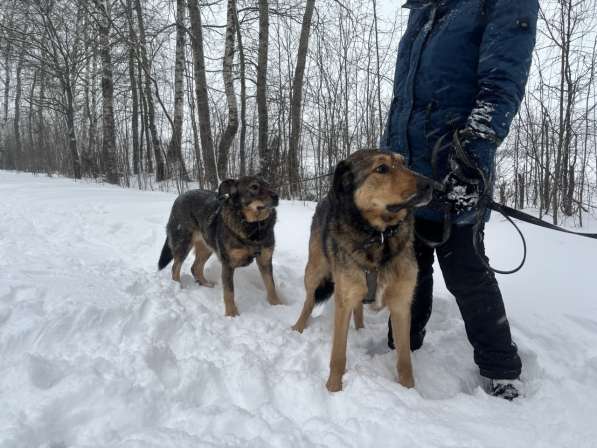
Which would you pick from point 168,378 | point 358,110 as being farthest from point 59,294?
point 358,110

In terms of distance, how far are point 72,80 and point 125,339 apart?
15.1 meters

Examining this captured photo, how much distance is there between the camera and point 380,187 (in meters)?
1.99

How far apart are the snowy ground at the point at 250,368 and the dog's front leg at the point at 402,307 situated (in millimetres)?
113

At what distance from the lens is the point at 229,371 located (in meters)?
2.19

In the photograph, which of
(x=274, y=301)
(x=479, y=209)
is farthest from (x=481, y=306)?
(x=274, y=301)

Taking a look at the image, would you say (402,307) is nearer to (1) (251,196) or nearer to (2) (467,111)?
(2) (467,111)

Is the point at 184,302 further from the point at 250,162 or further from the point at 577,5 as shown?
the point at 250,162

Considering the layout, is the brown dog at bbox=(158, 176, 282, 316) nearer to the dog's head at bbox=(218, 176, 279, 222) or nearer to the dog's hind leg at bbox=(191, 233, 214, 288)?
the dog's head at bbox=(218, 176, 279, 222)

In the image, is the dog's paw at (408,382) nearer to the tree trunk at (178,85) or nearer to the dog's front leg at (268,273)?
the dog's front leg at (268,273)

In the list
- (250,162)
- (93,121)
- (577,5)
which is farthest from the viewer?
(93,121)

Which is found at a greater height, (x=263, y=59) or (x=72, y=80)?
(x=72, y=80)

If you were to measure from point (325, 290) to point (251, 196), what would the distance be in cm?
108

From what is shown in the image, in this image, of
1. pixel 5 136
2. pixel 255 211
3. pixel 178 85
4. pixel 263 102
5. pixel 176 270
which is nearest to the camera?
pixel 255 211

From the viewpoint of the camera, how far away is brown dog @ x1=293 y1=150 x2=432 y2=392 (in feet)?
6.59
